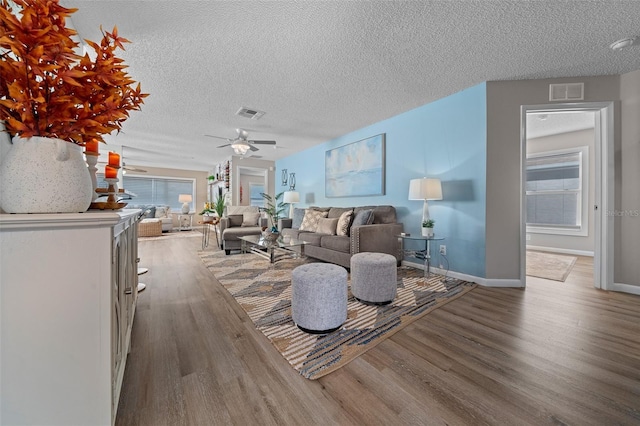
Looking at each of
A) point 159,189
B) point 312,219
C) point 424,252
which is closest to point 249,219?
point 312,219

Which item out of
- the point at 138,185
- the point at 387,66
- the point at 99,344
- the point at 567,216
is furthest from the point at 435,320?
the point at 138,185

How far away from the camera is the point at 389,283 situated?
7.24 ft

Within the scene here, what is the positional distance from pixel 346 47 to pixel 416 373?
2517 millimetres

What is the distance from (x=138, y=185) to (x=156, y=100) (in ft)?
22.5

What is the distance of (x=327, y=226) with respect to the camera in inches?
157

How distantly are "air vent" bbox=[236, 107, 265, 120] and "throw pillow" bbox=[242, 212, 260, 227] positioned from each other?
2.20 m

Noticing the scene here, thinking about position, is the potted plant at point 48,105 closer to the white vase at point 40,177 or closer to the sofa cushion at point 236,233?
the white vase at point 40,177

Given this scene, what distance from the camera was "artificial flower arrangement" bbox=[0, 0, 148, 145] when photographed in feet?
2.16

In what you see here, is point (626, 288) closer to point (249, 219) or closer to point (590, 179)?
point (590, 179)

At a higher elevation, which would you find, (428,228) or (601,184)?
(601,184)

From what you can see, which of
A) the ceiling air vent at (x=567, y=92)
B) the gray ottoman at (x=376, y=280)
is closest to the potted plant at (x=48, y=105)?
the gray ottoman at (x=376, y=280)

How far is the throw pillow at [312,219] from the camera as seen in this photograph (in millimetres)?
4363

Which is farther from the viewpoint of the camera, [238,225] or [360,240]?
[238,225]

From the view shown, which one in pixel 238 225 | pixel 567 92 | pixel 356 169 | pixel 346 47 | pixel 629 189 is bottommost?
pixel 238 225
